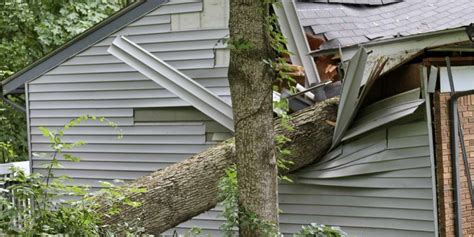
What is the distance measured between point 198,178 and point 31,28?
9566 mm

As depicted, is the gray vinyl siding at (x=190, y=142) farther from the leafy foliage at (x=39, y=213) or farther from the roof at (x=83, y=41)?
the leafy foliage at (x=39, y=213)

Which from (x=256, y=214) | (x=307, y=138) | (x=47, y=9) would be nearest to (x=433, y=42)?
(x=307, y=138)

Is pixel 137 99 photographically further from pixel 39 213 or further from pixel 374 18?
pixel 39 213

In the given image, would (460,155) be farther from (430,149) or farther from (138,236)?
(138,236)

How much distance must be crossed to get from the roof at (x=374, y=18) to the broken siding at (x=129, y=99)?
1.34 metres

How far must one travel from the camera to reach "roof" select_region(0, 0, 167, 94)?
339 inches

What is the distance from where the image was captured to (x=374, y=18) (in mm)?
8562

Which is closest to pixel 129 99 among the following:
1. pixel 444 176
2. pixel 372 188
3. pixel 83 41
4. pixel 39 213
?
pixel 83 41

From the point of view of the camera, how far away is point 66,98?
9383 millimetres

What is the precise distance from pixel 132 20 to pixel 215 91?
5.44ft

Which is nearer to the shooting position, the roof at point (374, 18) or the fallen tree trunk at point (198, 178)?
the fallen tree trunk at point (198, 178)

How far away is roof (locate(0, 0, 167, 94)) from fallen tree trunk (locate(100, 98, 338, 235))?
2.79 metres

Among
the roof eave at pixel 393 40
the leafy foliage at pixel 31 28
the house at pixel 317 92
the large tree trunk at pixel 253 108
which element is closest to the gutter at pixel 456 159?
the house at pixel 317 92

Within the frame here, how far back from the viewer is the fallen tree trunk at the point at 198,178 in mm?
6395
